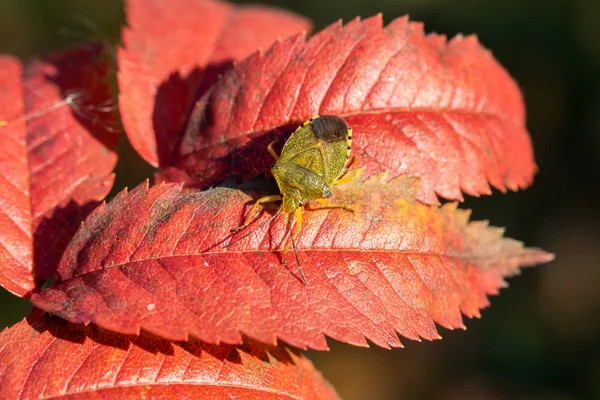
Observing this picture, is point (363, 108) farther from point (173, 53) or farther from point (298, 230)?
point (173, 53)

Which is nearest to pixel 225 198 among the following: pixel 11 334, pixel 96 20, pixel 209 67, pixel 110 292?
pixel 110 292

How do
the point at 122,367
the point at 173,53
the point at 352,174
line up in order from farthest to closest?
the point at 173,53
the point at 352,174
the point at 122,367

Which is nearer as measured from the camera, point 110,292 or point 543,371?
point 110,292

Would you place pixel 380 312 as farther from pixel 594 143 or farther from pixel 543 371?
pixel 594 143

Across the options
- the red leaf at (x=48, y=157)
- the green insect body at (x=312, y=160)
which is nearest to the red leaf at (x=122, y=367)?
the red leaf at (x=48, y=157)

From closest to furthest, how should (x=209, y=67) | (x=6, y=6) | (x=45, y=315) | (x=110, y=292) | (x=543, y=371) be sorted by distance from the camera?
1. (x=110, y=292)
2. (x=45, y=315)
3. (x=209, y=67)
4. (x=543, y=371)
5. (x=6, y=6)

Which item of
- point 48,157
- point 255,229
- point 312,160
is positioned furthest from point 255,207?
point 48,157

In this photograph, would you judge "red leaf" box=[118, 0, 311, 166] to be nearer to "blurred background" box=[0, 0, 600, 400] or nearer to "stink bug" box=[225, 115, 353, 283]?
"stink bug" box=[225, 115, 353, 283]

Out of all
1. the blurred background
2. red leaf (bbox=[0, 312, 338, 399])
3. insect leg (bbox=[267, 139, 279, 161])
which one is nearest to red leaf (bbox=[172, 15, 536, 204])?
insect leg (bbox=[267, 139, 279, 161])
